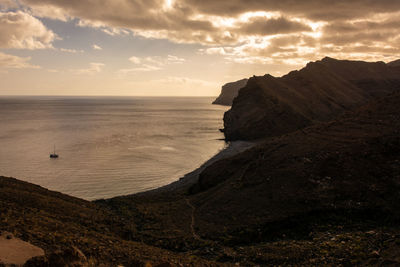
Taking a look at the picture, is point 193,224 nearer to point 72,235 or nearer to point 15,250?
point 72,235

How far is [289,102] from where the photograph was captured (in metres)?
103

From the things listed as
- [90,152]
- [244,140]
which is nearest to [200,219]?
[90,152]

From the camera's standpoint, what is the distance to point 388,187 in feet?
80.0

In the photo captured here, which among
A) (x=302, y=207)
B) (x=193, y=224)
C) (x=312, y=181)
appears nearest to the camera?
(x=302, y=207)

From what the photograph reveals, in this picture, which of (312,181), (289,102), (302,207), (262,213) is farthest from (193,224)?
(289,102)

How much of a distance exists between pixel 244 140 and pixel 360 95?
7900cm

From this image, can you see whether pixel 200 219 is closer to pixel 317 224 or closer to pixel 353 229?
pixel 317 224

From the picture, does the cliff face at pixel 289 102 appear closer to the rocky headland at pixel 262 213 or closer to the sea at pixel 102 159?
the sea at pixel 102 159

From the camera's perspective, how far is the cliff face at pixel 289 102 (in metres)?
93.8

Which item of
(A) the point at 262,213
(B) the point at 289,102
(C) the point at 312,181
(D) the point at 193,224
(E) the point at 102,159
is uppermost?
(B) the point at 289,102

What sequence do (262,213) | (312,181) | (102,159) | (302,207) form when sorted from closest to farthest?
1. (302,207)
2. (262,213)
3. (312,181)
4. (102,159)

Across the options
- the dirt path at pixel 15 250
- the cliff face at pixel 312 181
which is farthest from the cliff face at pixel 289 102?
the dirt path at pixel 15 250

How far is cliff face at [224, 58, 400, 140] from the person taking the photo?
9381 centimetres

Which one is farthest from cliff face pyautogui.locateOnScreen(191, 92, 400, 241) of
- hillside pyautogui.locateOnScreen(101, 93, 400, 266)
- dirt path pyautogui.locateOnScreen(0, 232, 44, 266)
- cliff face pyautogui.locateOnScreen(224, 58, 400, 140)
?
cliff face pyautogui.locateOnScreen(224, 58, 400, 140)
